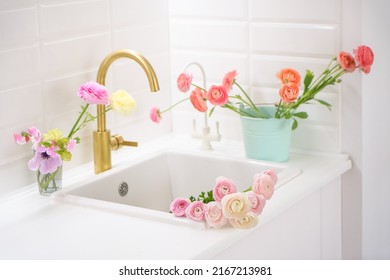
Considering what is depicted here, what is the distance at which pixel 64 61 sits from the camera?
2.17 metres

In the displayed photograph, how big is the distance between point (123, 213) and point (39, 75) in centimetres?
46

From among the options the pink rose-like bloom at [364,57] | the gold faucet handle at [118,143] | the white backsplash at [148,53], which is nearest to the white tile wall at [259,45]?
the white backsplash at [148,53]

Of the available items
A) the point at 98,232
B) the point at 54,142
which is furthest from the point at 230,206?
the point at 54,142

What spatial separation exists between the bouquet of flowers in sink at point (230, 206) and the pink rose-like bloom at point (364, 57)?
1.63 ft

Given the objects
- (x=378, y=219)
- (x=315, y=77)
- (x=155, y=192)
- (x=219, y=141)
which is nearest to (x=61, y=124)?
(x=155, y=192)

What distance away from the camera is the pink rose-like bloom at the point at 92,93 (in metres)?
2.06

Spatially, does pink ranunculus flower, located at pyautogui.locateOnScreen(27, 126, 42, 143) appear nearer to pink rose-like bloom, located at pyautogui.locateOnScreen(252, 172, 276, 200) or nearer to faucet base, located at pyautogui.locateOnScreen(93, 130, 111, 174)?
faucet base, located at pyautogui.locateOnScreen(93, 130, 111, 174)

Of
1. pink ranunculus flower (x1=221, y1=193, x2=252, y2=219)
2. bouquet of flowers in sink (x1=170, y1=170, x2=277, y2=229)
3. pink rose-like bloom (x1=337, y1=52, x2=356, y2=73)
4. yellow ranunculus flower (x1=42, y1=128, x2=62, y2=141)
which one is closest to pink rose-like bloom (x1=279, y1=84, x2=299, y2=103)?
pink rose-like bloom (x1=337, y1=52, x2=356, y2=73)

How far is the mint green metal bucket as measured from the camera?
7.48ft

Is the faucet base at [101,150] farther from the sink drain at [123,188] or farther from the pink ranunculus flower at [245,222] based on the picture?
the pink ranunculus flower at [245,222]

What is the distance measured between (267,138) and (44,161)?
66cm

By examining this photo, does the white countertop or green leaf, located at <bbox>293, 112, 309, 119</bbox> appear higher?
green leaf, located at <bbox>293, 112, 309, 119</bbox>

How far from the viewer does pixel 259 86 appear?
2436 mm

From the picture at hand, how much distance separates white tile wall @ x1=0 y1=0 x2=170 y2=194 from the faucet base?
0.07 metres
